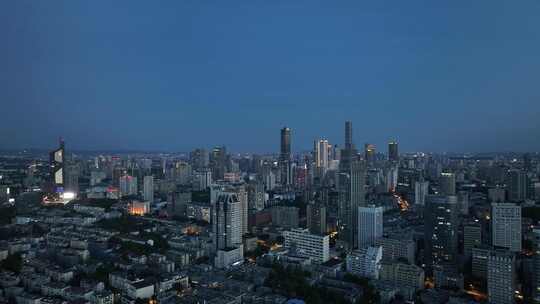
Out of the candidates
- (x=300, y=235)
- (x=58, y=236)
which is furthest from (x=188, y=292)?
(x=58, y=236)

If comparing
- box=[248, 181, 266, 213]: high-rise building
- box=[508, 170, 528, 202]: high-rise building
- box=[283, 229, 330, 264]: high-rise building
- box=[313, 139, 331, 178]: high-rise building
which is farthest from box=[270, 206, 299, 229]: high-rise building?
box=[313, 139, 331, 178]: high-rise building

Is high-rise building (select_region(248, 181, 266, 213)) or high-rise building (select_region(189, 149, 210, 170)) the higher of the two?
high-rise building (select_region(189, 149, 210, 170))

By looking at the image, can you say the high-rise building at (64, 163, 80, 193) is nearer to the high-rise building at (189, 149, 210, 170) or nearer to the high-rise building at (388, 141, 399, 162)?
the high-rise building at (189, 149, 210, 170)

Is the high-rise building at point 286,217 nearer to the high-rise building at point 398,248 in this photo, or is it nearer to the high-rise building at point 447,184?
the high-rise building at point 398,248

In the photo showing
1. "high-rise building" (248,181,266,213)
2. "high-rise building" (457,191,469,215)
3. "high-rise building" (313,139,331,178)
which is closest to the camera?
"high-rise building" (457,191,469,215)

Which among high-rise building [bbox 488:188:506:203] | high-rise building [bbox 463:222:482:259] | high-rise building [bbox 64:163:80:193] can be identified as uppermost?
high-rise building [bbox 64:163:80:193]

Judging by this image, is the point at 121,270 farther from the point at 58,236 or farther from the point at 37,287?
the point at 58,236

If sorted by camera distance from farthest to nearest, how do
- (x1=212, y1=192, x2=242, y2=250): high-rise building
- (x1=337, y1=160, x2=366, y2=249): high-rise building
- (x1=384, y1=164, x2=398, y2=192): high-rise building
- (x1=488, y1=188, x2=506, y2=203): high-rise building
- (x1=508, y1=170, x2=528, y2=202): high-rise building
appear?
(x1=384, y1=164, x2=398, y2=192): high-rise building → (x1=508, y1=170, x2=528, y2=202): high-rise building → (x1=488, y1=188, x2=506, y2=203): high-rise building → (x1=337, y1=160, x2=366, y2=249): high-rise building → (x1=212, y1=192, x2=242, y2=250): high-rise building

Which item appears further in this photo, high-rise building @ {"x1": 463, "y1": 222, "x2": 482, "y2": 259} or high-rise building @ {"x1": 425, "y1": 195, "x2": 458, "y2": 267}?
high-rise building @ {"x1": 463, "y1": 222, "x2": 482, "y2": 259}

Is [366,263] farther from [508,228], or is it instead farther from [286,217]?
[286,217]
